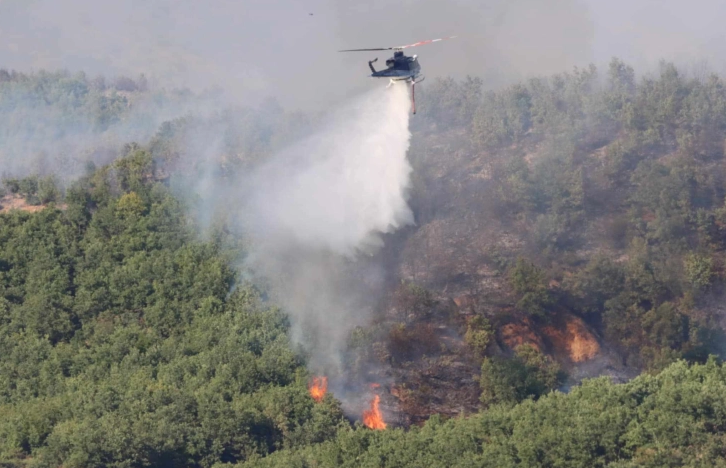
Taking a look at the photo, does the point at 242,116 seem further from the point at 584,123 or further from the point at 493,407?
the point at 493,407

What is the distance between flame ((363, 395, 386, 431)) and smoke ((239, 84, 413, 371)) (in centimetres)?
587

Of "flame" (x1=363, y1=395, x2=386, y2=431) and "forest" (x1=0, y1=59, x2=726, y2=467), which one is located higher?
"forest" (x1=0, y1=59, x2=726, y2=467)

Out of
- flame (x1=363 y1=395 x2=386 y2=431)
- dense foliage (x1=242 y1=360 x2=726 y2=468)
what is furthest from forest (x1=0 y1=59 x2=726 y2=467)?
flame (x1=363 y1=395 x2=386 y2=431)

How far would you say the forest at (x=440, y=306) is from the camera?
63.5 meters

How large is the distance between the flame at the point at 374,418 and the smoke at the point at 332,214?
5868 mm

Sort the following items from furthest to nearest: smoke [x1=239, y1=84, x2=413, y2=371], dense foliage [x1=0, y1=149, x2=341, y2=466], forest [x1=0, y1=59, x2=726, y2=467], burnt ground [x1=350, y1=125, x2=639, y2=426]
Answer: smoke [x1=239, y1=84, x2=413, y2=371]
burnt ground [x1=350, y1=125, x2=639, y2=426]
dense foliage [x1=0, y1=149, x2=341, y2=466]
forest [x1=0, y1=59, x2=726, y2=467]

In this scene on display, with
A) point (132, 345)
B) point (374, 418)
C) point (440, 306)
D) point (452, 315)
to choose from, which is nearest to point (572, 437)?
point (374, 418)

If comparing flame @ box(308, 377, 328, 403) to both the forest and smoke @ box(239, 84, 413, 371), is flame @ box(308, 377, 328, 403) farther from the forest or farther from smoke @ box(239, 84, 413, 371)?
smoke @ box(239, 84, 413, 371)

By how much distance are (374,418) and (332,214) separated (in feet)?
78.9

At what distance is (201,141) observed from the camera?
4493 inches

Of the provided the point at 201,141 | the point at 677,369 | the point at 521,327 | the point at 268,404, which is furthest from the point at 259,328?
the point at 201,141

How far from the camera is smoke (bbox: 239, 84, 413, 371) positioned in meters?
82.1

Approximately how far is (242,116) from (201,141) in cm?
885

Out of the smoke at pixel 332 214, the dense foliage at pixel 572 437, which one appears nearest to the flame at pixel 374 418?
the dense foliage at pixel 572 437
